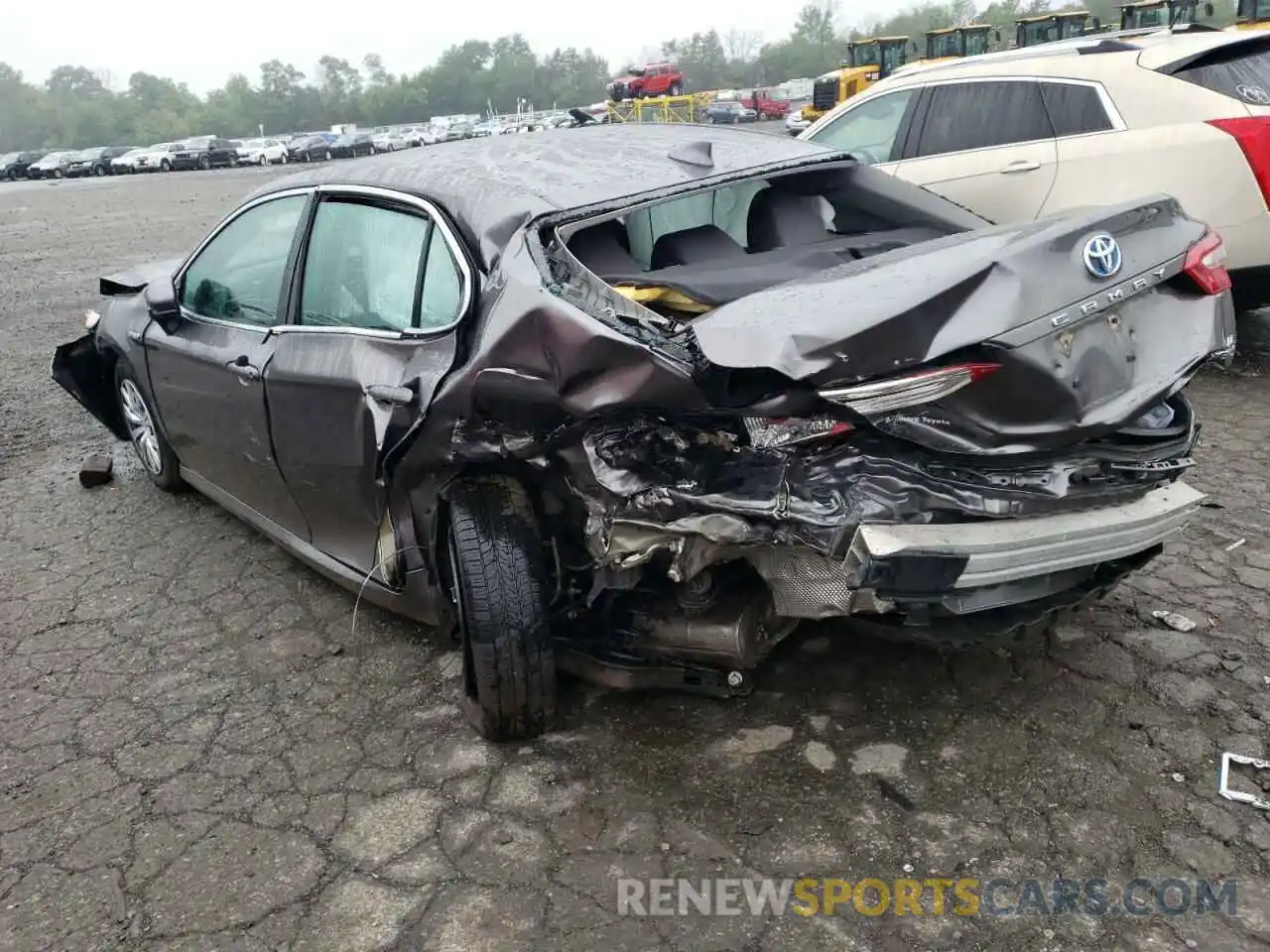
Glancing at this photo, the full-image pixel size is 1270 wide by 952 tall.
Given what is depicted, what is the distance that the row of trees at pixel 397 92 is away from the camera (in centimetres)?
10950

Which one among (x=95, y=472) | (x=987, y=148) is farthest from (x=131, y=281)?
(x=987, y=148)

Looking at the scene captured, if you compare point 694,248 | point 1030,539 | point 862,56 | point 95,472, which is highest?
point 862,56

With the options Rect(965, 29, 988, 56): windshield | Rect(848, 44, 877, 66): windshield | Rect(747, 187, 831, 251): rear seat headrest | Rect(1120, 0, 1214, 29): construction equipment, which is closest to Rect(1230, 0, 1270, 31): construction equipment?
Rect(1120, 0, 1214, 29): construction equipment

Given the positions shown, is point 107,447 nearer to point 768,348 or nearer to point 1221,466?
point 768,348

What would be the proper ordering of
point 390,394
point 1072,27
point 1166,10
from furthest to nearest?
point 1072,27 < point 1166,10 < point 390,394

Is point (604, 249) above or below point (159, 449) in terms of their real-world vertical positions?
above

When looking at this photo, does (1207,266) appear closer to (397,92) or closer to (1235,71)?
(1235,71)

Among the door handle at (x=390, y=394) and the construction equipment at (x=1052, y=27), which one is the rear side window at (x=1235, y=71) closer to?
the door handle at (x=390, y=394)

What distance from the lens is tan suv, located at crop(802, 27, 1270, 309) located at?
5035 millimetres

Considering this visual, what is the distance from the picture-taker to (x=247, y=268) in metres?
3.98

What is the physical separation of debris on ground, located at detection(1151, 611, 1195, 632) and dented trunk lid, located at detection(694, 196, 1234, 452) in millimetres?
1115

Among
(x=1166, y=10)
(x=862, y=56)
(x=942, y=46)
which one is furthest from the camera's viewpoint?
(x=862, y=56)

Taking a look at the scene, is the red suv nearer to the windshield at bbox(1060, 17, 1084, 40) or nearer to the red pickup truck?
the red pickup truck

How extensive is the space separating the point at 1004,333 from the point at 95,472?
194 inches
